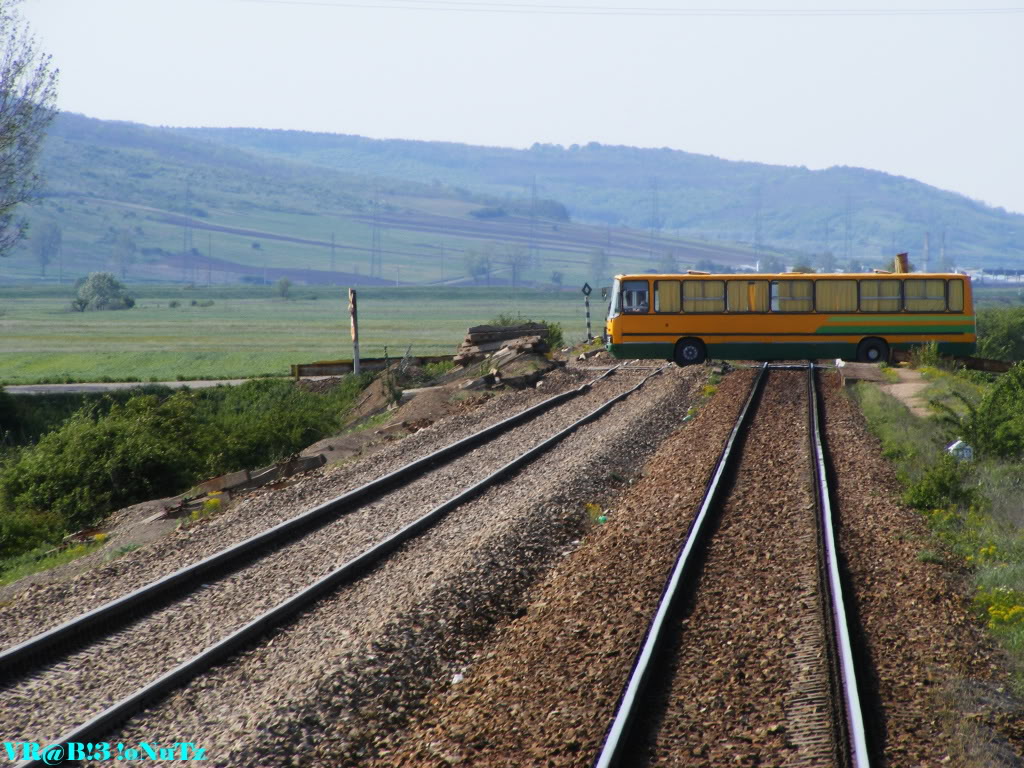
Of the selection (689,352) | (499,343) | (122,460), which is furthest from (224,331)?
(122,460)

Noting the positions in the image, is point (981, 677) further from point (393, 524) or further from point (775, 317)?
point (775, 317)

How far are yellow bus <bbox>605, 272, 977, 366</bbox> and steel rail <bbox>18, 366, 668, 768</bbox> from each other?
659 inches

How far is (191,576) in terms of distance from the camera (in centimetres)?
1095

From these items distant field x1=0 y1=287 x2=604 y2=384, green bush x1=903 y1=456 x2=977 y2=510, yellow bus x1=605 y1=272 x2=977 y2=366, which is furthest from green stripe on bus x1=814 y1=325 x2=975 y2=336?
distant field x1=0 y1=287 x2=604 y2=384

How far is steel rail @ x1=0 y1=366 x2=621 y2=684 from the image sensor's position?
8827mm

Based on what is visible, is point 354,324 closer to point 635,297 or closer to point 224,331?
point 635,297

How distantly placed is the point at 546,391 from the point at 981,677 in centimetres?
1972

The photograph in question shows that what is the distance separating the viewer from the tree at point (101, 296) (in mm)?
121875

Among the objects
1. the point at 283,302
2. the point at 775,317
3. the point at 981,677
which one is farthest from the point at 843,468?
the point at 283,302

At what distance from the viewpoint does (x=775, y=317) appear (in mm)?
30766

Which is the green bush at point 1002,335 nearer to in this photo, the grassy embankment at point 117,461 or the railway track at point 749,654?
the grassy embankment at point 117,461

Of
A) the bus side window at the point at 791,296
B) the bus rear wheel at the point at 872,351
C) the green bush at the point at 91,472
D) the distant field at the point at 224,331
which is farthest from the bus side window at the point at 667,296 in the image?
the distant field at the point at 224,331

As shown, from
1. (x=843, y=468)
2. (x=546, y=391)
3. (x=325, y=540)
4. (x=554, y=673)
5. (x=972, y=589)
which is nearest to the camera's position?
(x=554, y=673)

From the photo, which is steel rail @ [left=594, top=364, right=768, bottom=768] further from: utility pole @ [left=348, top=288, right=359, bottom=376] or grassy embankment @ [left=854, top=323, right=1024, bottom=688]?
utility pole @ [left=348, top=288, right=359, bottom=376]
